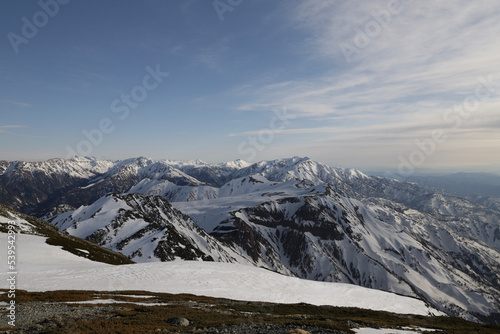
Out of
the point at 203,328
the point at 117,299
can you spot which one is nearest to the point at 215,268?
the point at 117,299

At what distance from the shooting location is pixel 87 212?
620ft

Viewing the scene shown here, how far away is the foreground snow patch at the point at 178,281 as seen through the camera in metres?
47.0

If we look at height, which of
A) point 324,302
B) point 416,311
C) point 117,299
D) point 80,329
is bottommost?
point 416,311

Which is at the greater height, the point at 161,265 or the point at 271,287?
the point at 161,265

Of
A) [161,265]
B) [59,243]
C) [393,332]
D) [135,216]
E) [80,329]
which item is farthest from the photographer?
[135,216]

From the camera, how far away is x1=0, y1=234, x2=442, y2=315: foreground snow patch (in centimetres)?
4697

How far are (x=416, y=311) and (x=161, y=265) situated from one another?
2595 inches

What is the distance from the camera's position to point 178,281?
54625mm

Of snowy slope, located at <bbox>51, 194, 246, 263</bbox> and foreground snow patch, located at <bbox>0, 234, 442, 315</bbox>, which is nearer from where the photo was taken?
foreground snow patch, located at <bbox>0, 234, 442, 315</bbox>

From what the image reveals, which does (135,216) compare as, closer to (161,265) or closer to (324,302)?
(161,265)

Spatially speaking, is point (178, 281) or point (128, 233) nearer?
point (178, 281)

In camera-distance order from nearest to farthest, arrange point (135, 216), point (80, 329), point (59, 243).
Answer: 1. point (80, 329)
2. point (59, 243)
3. point (135, 216)

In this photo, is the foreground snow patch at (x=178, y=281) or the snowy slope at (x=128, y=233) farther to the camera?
the snowy slope at (x=128, y=233)

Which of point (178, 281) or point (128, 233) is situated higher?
point (178, 281)
